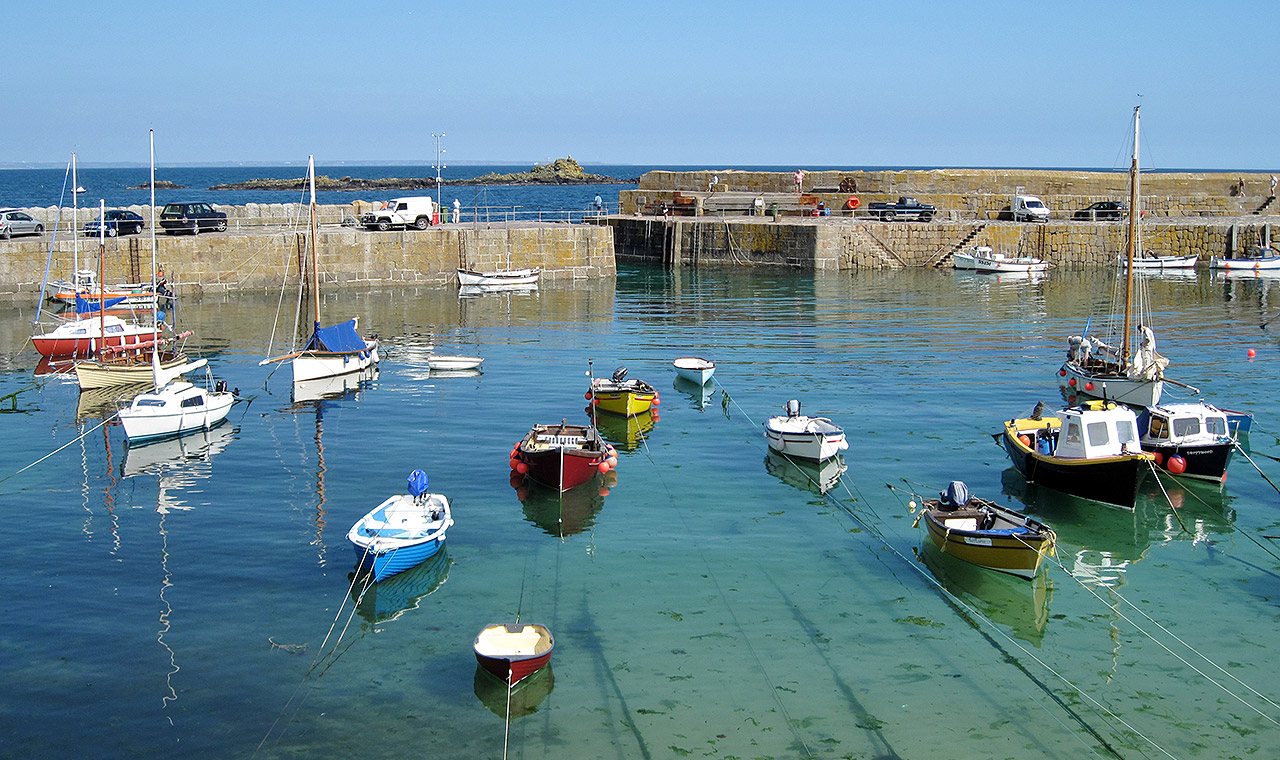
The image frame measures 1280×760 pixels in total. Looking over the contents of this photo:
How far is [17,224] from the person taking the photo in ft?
174

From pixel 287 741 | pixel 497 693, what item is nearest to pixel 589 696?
pixel 497 693

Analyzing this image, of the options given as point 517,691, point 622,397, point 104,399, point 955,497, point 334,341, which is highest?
point 334,341

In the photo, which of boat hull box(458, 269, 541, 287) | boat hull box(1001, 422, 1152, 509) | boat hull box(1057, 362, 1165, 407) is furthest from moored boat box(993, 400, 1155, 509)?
boat hull box(458, 269, 541, 287)

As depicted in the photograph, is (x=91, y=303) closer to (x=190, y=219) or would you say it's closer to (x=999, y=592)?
(x=190, y=219)

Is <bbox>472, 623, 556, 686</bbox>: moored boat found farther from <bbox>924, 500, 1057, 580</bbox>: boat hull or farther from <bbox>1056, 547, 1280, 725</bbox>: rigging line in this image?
<bbox>1056, 547, 1280, 725</bbox>: rigging line

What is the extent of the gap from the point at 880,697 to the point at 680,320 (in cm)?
3348

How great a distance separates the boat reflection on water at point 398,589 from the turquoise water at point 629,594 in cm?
8

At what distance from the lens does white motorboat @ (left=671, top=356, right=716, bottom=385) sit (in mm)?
33656

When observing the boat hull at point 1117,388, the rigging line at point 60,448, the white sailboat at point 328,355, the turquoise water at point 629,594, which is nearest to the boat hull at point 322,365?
the white sailboat at point 328,355

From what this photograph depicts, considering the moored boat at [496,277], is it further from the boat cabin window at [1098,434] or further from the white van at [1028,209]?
the boat cabin window at [1098,434]

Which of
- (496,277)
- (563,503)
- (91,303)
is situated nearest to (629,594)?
(563,503)

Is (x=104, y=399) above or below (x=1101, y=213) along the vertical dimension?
below

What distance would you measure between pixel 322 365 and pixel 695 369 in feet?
38.7

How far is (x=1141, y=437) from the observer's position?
24828mm
